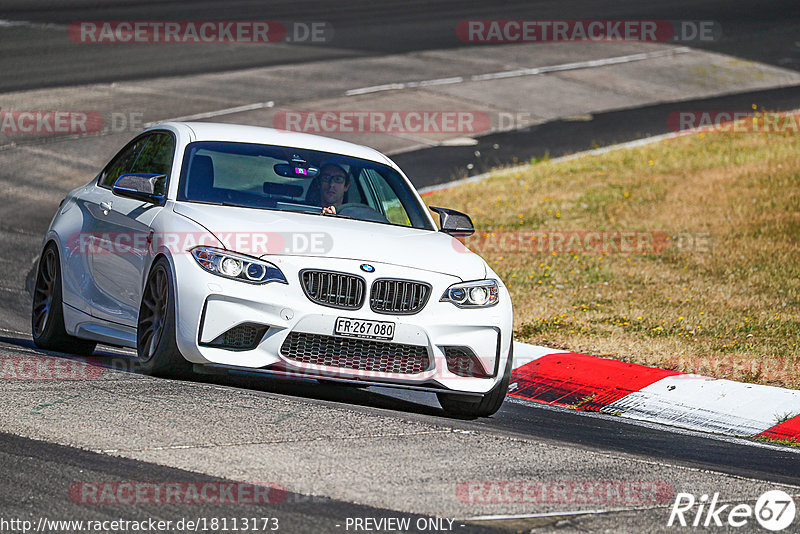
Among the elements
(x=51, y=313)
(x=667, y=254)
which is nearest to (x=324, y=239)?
(x=51, y=313)

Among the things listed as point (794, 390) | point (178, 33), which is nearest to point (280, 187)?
point (794, 390)

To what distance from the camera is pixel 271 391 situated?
7.66 meters

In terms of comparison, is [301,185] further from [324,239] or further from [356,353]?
[356,353]

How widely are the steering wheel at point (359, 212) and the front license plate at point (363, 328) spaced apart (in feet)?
4.40

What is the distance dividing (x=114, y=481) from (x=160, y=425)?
3.11 ft

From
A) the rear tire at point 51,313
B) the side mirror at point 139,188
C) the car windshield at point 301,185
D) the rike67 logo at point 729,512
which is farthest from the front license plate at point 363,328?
the rear tire at point 51,313

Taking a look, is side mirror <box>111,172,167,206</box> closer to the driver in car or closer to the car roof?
the car roof

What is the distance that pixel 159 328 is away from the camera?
23.2 ft

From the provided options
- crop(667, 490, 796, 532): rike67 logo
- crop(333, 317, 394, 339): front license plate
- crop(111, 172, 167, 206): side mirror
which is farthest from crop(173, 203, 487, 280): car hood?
crop(667, 490, 796, 532): rike67 logo

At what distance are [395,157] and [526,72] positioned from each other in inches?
297

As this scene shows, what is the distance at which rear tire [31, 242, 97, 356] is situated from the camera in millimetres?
8695

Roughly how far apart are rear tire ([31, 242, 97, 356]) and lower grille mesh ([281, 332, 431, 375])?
2409 mm

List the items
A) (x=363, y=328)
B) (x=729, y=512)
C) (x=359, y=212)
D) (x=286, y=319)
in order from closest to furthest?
1. (x=729, y=512)
2. (x=286, y=319)
3. (x=363, y=328)
4. (x=359, y=212)

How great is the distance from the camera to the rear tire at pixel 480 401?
752 cm
